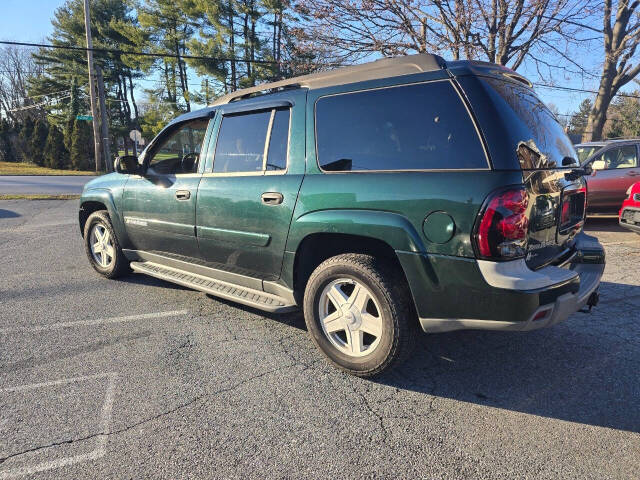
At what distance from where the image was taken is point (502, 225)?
216 cm

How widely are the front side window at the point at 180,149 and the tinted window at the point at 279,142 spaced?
910 millimetres

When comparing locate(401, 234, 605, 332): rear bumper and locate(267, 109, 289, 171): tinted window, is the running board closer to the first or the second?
locate(267, 109, 289, 171): tinted window

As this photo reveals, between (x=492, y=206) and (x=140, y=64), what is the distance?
39.2m

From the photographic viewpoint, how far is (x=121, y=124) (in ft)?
144

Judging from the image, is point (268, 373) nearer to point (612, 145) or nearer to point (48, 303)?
point (48, 303)

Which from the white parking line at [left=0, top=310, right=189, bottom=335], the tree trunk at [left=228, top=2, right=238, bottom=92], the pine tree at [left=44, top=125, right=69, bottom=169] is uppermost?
the tree trunk at [left=228, top=2, right=238, bottom=92]

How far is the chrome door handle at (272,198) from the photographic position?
2999mm

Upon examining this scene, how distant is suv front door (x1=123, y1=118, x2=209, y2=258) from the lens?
376 cm

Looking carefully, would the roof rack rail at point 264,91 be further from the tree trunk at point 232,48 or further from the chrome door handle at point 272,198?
the tree trunk at point 232,48

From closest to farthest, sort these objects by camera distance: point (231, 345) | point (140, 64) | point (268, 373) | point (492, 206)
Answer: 1. point (492, 206)
2. point (268, 373)
3. point (231, 345)
4. point (140, 64)

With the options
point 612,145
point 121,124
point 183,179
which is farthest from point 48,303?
point 121,124

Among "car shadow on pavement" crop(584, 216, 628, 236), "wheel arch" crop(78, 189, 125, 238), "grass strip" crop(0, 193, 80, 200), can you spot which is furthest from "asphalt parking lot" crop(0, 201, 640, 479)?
"grass strip" crop(0, 193, 80, 200)

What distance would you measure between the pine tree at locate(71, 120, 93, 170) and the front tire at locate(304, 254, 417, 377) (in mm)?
35830

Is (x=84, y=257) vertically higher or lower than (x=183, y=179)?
lower
